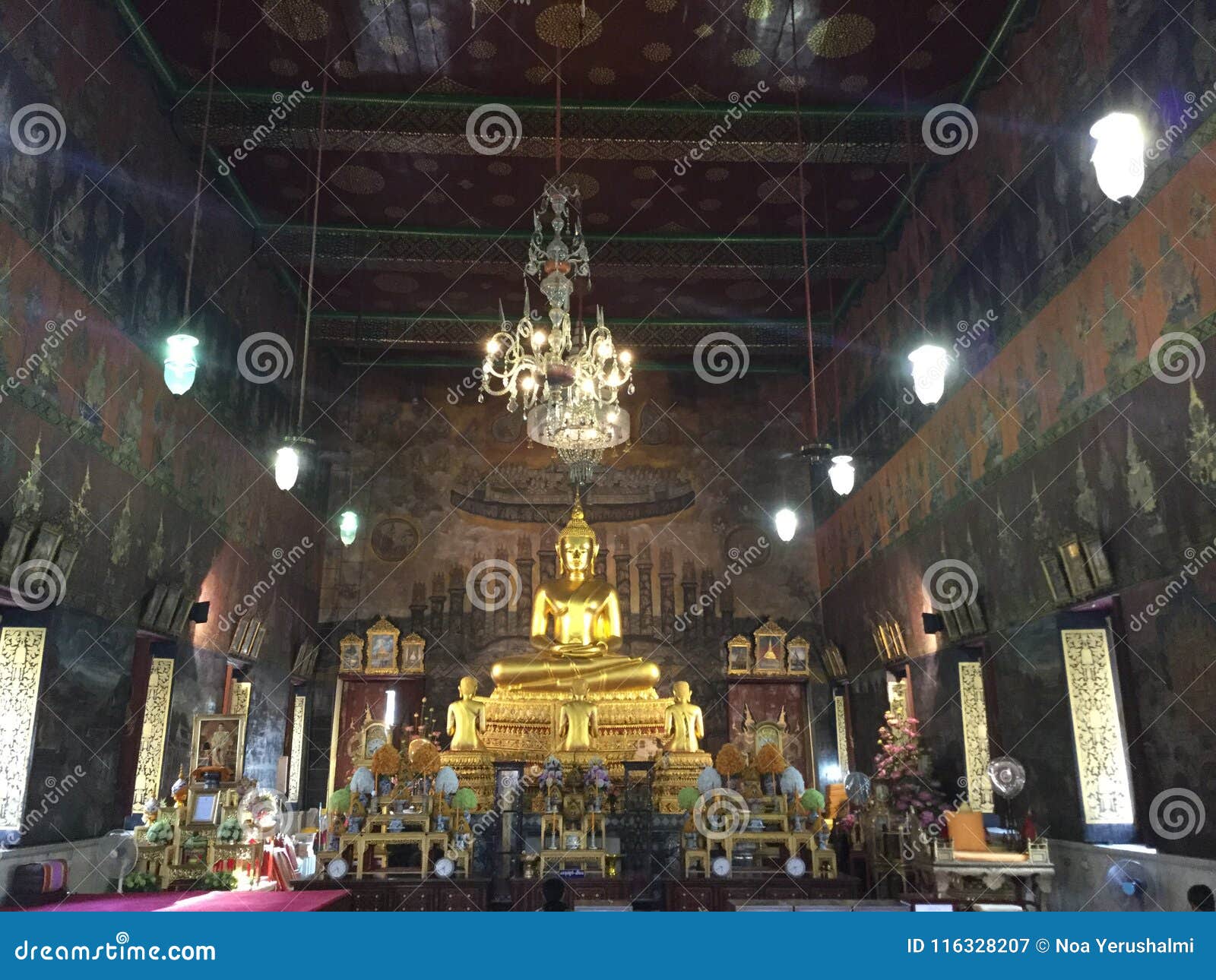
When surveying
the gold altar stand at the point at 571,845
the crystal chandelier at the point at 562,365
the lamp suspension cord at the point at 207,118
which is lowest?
the gold altar stand at the point at 571,845

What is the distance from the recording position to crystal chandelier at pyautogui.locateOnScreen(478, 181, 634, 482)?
7.93 m

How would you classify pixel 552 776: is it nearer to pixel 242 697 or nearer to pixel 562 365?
pixel 562 365

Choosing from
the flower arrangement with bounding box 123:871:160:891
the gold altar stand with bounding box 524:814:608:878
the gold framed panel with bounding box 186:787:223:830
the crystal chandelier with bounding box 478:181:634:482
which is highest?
the crystal chandelier with bounding box 478:181:634:482

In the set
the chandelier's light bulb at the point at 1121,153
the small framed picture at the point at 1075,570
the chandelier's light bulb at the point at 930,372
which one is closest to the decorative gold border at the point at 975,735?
the small framed picture at the point at 1075,570

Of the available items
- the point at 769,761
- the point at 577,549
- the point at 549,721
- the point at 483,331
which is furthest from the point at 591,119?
the point at 549,721

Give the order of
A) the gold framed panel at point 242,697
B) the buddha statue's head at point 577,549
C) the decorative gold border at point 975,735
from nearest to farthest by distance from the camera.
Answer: the decorative gold border at point 975,735
the gold framed panel at point 242,697
the buddha statue's head at point 577,549

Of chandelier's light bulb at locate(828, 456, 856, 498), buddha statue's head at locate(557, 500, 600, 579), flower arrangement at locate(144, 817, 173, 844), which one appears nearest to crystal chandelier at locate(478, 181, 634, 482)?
chandelier's light bulb at locate(828, 456, 856, 498)

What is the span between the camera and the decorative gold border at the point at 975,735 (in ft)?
28.6

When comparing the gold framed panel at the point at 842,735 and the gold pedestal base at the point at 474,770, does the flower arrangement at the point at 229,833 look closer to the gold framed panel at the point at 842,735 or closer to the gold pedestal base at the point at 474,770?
the gold pedestal base at the point at 474,770

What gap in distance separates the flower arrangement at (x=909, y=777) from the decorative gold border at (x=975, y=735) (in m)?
0.34

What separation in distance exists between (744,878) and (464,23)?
776 centimetres

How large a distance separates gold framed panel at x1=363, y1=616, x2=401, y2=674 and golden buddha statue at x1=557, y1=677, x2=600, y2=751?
4.45 meters

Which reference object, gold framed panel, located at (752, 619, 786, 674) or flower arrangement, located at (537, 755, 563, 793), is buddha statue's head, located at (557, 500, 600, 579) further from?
flower arrangement, located at (537, 755, 563, 793)

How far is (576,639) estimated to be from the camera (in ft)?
39.8
